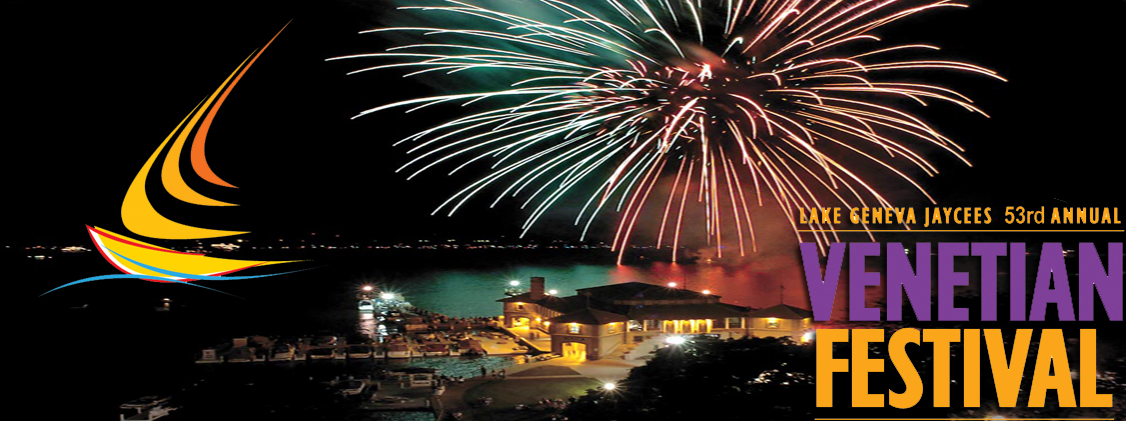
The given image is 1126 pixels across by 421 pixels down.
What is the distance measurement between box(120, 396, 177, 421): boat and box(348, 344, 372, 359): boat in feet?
14.5

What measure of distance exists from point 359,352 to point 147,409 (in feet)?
17.9

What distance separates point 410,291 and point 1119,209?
43165 millimetres

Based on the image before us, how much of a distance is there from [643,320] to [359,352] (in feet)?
23.2

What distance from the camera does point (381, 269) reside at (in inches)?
2928

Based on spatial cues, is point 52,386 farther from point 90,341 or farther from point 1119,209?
point 1119,209

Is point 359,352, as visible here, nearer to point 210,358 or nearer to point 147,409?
point 210,358

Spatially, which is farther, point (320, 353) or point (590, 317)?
point (320, 353)

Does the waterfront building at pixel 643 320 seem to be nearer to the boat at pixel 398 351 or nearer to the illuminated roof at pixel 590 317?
the illuminated roof at pixel 590 317

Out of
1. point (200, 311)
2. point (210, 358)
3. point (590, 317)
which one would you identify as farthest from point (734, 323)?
point (200, 311)

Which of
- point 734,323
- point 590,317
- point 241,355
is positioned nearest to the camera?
point 590,317

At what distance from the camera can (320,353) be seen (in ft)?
59.8

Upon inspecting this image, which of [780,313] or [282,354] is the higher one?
[780,313]

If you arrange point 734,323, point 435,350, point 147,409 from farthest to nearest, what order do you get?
point 435,350
point 734,323
point 147,409

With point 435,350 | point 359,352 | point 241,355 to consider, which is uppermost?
point 435,350
